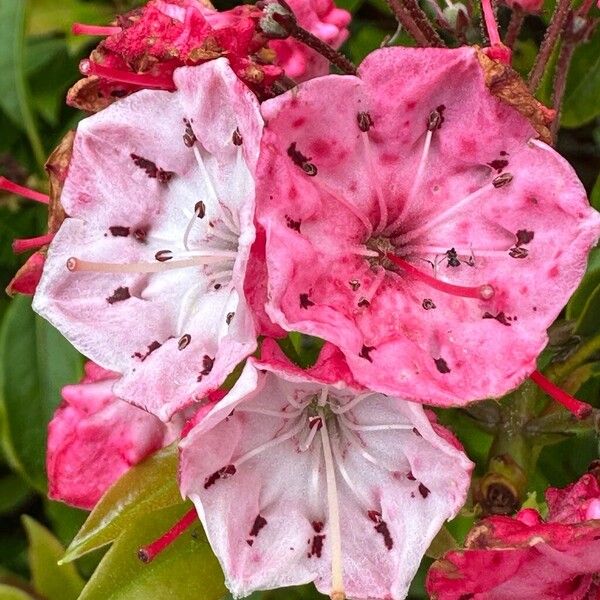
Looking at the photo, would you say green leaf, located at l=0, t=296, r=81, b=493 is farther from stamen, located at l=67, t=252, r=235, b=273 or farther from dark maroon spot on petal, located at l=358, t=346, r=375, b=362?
dark maroon spot on petal, located at l=358, t=346, r=375, b=362

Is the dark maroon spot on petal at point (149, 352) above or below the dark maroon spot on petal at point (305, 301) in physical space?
below

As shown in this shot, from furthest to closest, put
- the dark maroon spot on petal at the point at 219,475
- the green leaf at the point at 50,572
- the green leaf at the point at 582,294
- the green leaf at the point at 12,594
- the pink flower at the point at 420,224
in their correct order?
the green leaf at the point at 50,572 < the green leaf at the point at 12,594 < the green leaf at the point at 582,294 < the dark maroon spot on petal at the point at 219,475 < the pink flower at the point at 420,224

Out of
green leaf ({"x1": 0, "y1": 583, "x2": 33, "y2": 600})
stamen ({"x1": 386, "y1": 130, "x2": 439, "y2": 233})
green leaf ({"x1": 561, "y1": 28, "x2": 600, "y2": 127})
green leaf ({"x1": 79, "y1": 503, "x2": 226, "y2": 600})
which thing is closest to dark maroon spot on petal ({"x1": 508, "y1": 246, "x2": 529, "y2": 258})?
stamen ({"x1": 386, "y1": 130, "x2": 439, "y2": 233})

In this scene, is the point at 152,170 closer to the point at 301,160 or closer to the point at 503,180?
the point at 301,160

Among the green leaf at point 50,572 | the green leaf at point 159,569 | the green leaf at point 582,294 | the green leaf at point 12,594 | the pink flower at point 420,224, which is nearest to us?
the pink flower at point 420,224

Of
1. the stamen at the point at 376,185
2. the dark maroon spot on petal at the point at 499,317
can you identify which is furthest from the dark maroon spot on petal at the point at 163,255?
the dark maroon spot on petal at the point at 499,317

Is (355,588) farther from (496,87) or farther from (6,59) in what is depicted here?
(6,59)

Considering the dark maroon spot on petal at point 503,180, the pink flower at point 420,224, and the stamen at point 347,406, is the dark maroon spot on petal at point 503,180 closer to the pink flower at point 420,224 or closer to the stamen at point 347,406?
the pink flower at point 420,224

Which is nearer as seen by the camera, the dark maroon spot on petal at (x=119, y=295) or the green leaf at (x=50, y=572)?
the dark maroon spot on petal at (x=119, y=295)
